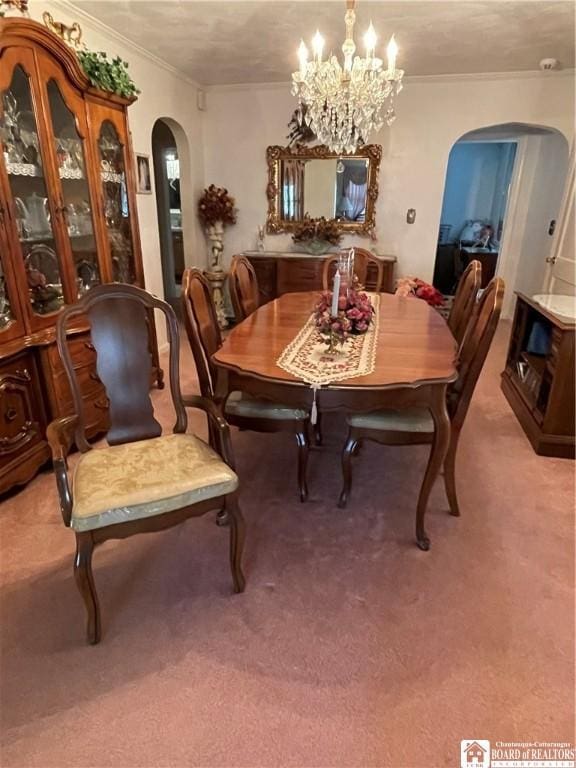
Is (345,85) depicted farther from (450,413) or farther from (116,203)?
(450,413)

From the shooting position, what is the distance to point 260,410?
205 cm

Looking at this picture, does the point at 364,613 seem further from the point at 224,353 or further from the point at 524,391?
the point at 524,391

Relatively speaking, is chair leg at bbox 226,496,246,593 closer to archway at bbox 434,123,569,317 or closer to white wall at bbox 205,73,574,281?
white wall at bbox 205,73,574,281

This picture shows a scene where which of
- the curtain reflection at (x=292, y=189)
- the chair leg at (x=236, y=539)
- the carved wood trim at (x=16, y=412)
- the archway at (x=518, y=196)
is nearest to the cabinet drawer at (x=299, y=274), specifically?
the curtain reflection at (x=292, y=189)

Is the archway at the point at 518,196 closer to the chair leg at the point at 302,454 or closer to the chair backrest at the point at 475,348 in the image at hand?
the chair backrest at the point at 475,348

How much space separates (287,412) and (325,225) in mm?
3296

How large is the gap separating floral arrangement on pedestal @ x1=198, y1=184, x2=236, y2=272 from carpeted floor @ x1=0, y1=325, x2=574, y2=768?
3368 mm

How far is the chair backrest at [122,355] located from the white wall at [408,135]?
11.9 ft

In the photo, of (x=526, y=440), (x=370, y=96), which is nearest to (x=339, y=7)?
(x=370, y=96)

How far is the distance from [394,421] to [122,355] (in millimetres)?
1137

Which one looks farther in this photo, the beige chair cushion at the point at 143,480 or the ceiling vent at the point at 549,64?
the ceiling vent at the point at 549,64

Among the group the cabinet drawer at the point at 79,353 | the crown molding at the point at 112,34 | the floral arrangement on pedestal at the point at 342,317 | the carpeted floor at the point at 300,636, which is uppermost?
the crown molding at the point at 112,34

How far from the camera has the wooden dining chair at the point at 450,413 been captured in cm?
183

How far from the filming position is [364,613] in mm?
1596
